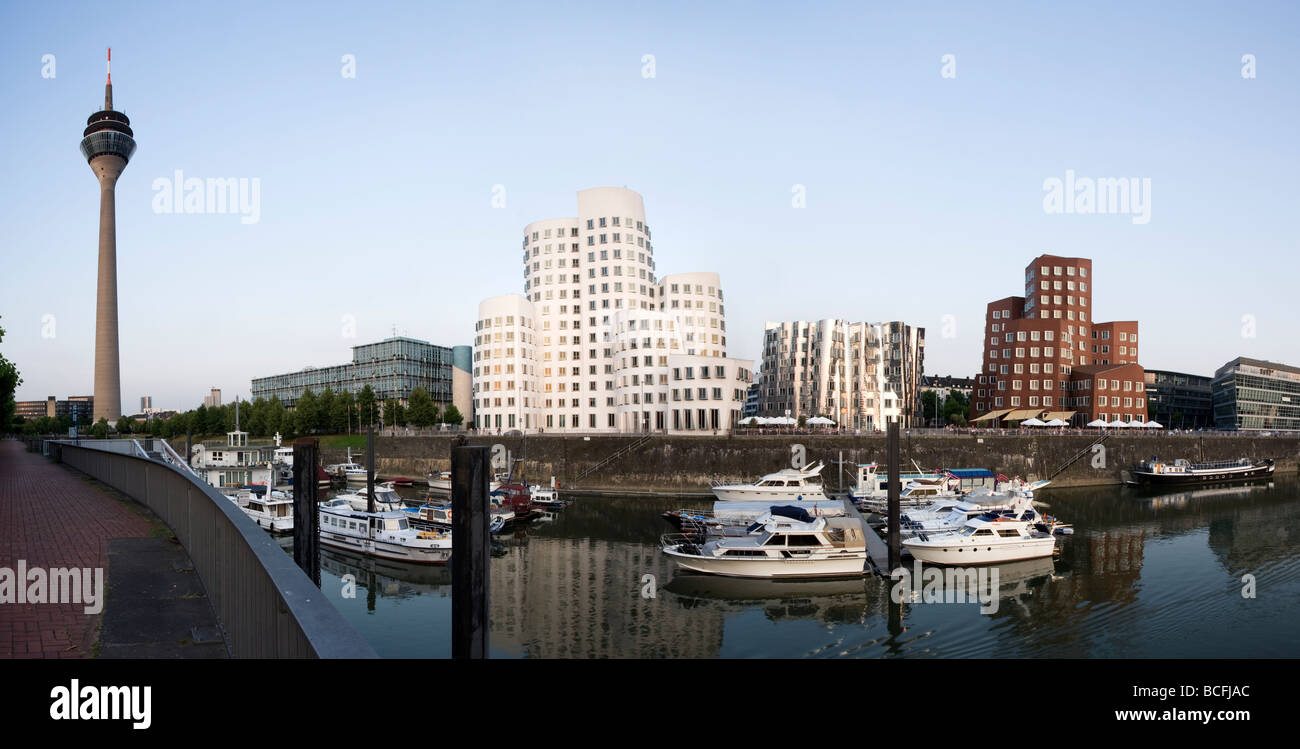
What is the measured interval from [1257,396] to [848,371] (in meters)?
70.0

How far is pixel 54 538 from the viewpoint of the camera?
16.3 metres

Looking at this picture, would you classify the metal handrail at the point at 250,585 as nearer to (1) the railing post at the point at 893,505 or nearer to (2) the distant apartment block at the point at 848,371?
(1) the railing post at the point at 893,505

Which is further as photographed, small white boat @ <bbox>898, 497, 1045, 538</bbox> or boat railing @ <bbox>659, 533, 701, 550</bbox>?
small white boat @ <bbox>898, 497, 1045, 538</bbox>

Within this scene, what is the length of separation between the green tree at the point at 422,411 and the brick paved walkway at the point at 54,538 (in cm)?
8609

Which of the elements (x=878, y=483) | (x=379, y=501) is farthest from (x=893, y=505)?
(x=379, y=501)

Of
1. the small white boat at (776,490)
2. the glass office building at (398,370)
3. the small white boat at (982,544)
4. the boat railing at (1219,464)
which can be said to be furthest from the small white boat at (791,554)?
the glass office building at (398,370)

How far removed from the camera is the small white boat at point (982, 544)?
35.2 m

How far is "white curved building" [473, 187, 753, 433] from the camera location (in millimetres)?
98438

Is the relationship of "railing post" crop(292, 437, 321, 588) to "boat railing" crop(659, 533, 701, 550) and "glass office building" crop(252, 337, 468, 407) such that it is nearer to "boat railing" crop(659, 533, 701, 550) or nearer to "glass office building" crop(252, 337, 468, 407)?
"boat railing" crop(659, 533, 701, 550)

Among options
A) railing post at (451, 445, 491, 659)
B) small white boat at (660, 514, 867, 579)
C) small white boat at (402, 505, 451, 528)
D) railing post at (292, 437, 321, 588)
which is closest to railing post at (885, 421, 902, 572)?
small white boat at (660, 514, 867, 579)

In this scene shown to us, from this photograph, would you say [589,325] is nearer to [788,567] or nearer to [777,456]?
[777,456]

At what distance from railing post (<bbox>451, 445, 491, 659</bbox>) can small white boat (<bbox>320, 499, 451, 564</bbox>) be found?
28.7 metres
